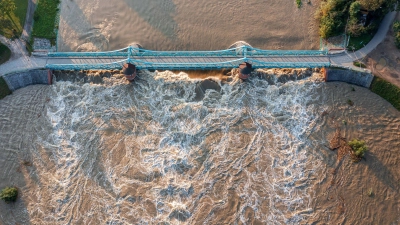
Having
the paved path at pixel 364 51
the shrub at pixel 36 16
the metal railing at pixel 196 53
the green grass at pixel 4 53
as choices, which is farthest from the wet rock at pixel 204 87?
the green grass at pixel 4 53

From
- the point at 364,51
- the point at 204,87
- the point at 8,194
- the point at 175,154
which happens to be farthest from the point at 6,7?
the point at 364,51

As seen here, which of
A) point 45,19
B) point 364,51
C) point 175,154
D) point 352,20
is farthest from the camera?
point 45,19

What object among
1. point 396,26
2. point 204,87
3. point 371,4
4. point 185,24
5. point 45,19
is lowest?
point 204,87

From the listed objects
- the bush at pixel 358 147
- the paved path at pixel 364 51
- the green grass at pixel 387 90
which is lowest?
the bush at pixel 358 147

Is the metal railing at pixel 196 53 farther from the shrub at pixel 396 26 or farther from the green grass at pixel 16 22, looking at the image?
the shrub at pixel 396 26

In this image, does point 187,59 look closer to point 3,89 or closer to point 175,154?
point 175,154

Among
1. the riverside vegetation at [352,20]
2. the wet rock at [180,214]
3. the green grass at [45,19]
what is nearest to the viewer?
the wet rock at [180,214]

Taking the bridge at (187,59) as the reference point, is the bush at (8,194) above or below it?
below
